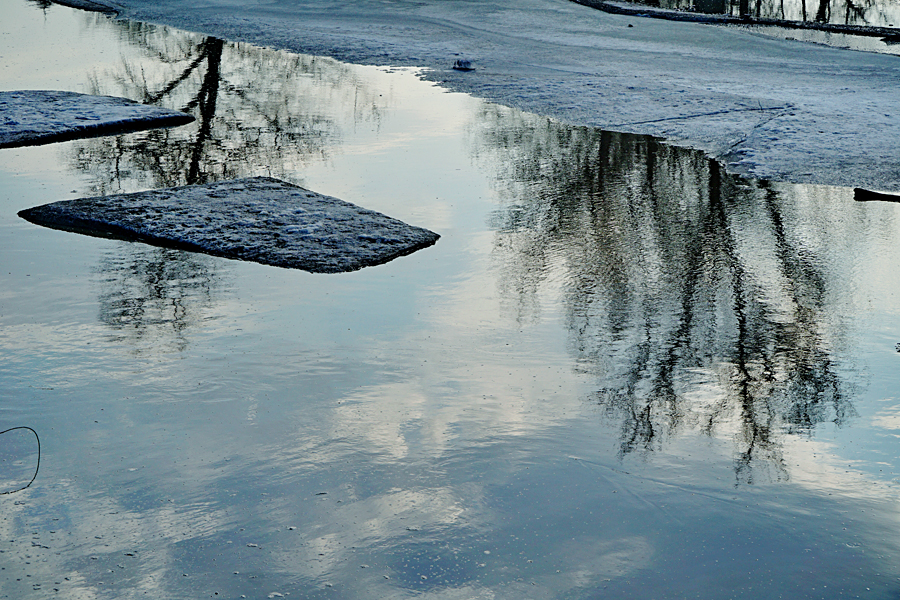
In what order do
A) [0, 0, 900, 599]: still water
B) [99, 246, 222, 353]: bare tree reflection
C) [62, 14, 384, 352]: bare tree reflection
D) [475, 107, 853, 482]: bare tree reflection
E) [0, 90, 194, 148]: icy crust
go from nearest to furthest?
[0, 0, 900, 599]: still water → [475, 107, 853, 482]: bare tree reflection → [99, 246, 222, 353]: bare tree reflection → [62, 14, 384, 352]: bare tree reflection → [0, 90, 194, 148]: icy crust

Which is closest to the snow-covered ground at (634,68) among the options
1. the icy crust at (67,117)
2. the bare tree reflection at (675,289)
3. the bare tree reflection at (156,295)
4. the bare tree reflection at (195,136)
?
the bare tree reflection at (675,289)

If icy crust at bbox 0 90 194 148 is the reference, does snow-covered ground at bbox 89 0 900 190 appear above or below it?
above

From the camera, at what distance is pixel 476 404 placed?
339 cm

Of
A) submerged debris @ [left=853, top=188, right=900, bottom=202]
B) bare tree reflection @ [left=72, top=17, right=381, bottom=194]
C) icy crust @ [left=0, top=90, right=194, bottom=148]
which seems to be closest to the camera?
submerged debris @ [left=853, top=188, right=900, bottom=202]

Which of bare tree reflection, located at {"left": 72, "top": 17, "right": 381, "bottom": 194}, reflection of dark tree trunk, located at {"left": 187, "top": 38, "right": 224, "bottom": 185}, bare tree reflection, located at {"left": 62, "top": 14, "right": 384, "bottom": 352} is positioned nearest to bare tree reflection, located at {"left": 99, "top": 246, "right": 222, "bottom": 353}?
bare tree reflection, located at {"left": 62, "top": 14, "right": 384, "bottom": 352}

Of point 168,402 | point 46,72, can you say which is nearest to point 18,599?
point 168,402

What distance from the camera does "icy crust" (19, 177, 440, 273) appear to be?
4957 millimetres

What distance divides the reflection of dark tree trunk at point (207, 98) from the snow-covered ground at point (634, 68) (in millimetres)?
728

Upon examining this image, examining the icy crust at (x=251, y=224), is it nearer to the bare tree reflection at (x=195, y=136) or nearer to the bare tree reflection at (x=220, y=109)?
the bare tree reflection at (x=195, y=136)

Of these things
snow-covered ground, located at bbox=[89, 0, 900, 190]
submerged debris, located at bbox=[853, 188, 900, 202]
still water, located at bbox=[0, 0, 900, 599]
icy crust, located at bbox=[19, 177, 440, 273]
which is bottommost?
still water, located at bbox=[0, 0, 900, 599]

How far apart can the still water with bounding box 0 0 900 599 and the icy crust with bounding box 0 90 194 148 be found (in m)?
1.45

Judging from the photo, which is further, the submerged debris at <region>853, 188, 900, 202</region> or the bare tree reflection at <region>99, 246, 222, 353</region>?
the submerged debris at <region>853, 188, 900, 202</region>

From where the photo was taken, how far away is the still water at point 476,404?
2.54m

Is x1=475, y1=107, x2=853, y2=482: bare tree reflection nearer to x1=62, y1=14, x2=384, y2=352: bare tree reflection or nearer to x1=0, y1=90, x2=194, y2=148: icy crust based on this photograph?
x1=62, y1=14, x2=384, y2=352: bare tree reflection
